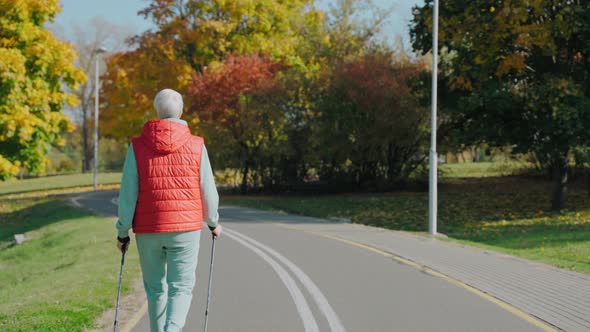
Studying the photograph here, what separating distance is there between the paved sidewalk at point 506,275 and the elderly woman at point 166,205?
3912mm

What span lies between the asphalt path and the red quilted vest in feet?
6.24

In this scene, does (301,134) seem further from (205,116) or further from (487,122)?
(487,122)

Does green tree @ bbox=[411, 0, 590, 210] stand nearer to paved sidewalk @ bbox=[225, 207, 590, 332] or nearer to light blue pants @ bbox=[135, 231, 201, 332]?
paved sidewalk @ bbox=[225, 207, 590, 332]

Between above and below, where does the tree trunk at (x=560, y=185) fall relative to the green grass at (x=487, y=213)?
above

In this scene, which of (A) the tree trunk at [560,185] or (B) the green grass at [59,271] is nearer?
(B) the green grass at [59,271]

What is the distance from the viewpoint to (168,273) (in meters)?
5.26

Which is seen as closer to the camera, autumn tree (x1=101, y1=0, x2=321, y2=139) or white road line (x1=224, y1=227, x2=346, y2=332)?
white road line (x1=224, y1=227, x2=346, y2=332)

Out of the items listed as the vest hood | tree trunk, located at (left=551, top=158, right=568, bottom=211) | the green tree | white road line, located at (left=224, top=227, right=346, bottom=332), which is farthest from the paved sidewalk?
tree trunk, located at (left=551, top=158, right=568, bottom=211)

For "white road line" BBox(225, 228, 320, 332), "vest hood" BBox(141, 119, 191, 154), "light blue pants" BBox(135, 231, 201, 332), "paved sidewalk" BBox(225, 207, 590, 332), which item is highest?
"vest hood" BBox(141, 119, 191, 154)

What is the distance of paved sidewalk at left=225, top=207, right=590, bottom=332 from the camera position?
7320 mm

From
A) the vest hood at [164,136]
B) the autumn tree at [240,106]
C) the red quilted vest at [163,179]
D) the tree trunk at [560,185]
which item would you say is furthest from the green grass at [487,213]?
the vest hood at [164,136]

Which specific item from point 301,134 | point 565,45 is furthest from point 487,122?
point 301,134

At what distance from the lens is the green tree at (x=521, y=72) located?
2105 cm

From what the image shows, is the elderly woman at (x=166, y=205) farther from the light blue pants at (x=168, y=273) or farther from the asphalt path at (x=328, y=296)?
the asphalt path at (x=328, y=296)
